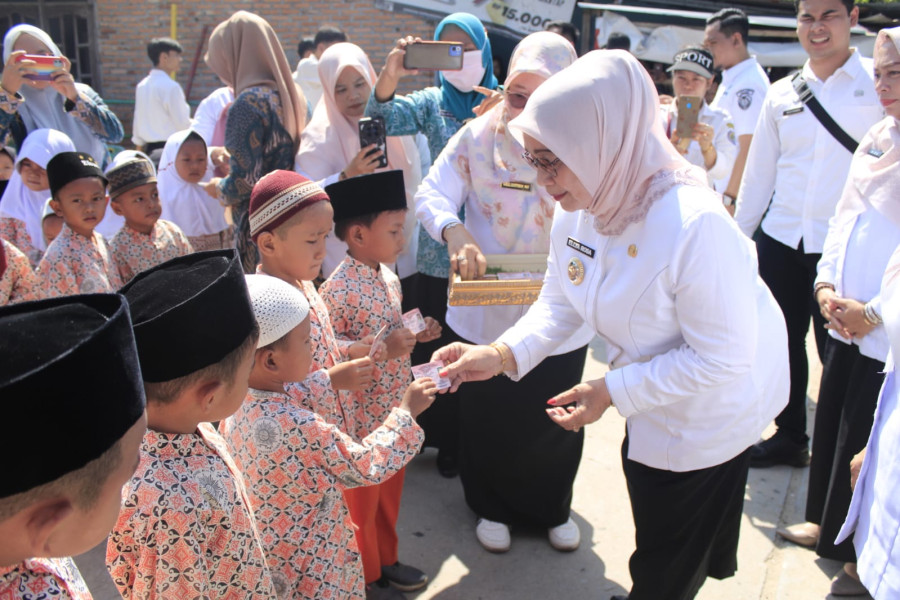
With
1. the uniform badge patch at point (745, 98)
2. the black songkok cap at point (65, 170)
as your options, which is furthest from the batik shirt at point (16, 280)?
the uniform badge patch at point (745, 98)

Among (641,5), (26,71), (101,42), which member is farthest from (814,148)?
(101,42)

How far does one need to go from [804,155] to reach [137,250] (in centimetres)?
349

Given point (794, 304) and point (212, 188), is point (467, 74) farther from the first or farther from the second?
point (794, 304)

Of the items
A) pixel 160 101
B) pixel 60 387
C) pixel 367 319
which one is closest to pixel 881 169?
pixel 367 319

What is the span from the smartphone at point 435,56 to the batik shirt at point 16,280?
6.61 feet

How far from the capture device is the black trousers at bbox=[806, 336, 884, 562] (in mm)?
2582

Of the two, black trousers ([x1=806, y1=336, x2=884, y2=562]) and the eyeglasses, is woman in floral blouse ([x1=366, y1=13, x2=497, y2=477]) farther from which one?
black trousers ([x1=806, y1=336, x2=884, y2=562])

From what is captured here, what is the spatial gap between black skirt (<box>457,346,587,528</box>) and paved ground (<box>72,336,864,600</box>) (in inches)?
7.3

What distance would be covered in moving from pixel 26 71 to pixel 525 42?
3.18 meters

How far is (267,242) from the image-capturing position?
7.37 ft

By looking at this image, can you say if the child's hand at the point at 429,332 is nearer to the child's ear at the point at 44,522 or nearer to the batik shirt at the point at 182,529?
the batik shirt at the point at 182,529

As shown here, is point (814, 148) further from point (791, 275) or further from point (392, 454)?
point (392, 454)

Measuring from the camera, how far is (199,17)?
38.4ft

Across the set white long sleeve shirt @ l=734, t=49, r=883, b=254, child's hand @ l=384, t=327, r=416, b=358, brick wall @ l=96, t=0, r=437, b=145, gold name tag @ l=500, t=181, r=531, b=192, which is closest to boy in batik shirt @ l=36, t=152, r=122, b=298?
child's hand @ l=384, t=327, r=416, b=358
